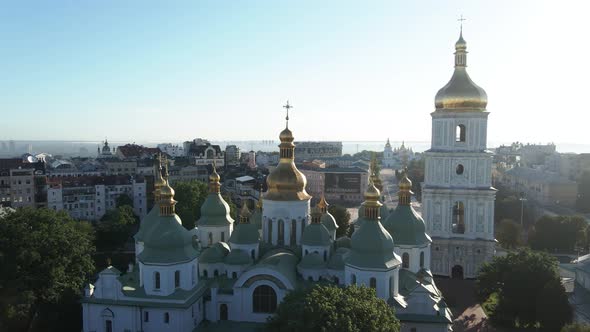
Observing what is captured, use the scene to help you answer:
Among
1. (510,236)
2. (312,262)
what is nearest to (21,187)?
(312,262)

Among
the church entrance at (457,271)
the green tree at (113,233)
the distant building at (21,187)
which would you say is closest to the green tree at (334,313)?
the church entrance at (457,271)

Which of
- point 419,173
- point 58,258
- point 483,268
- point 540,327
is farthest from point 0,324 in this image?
point 419,173

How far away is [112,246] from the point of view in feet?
170

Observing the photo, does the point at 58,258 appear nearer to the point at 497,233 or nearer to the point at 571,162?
the point at 497,233

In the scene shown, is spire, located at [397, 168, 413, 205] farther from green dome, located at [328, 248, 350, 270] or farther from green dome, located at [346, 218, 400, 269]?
green dome, located at [328, 248, 350, 270]

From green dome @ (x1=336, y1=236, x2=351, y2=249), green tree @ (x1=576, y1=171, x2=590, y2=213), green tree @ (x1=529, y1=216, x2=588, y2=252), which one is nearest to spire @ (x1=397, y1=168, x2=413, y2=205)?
green dome @ (x1=336, y1=236, x2=351, y2=249)

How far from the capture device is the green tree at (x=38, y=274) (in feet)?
93.2

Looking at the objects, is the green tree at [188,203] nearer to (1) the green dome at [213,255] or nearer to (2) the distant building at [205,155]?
(1) the green dome at [213,255]

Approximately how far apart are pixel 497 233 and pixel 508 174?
48.9m

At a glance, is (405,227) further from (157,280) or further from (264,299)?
(157,280)

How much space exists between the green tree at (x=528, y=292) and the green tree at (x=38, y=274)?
26565mm

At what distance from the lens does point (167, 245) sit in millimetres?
26297

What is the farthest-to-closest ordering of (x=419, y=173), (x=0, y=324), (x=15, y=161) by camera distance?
(x=419, y=173)
(x=15, y=161)
(x=0, y=324)

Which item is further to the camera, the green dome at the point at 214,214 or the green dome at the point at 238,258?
the green dome at the point at 214,214
